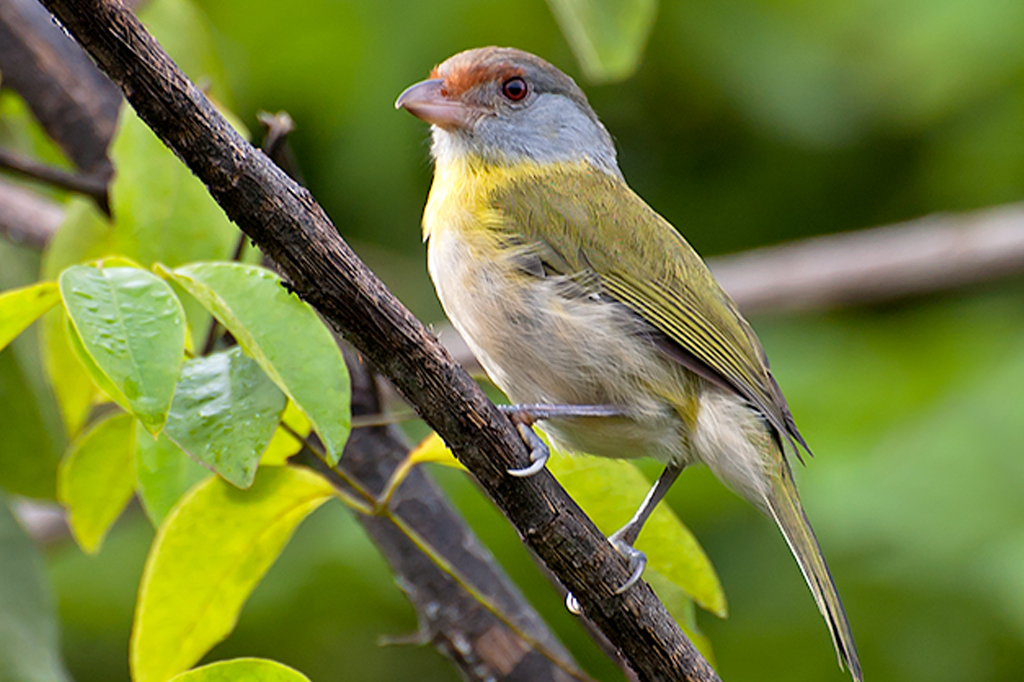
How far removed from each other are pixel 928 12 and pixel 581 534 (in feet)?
9.81

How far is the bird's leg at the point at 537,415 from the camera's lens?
1481 millimetres

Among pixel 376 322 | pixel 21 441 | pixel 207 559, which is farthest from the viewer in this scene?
pixel 21 441

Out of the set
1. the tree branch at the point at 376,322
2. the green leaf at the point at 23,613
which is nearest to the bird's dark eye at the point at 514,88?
the tree branch at the point at 376,322

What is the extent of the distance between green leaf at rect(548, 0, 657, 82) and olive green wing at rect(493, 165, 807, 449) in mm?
316

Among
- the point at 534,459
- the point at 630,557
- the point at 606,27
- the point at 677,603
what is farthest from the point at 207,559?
the point at 606,27

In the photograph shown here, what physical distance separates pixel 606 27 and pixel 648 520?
0.92 m

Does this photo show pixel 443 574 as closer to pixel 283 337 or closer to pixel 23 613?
pixel 23 613

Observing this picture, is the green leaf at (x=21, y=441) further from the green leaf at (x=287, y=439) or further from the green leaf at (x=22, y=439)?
the green leaf at (x=287, y=439)

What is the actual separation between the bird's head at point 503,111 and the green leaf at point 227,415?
3.26ft

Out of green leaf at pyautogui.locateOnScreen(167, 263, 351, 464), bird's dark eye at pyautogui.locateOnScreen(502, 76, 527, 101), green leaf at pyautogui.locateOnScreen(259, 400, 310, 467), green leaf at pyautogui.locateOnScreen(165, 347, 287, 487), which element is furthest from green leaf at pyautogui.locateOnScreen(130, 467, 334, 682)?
bird's dark eye at pyautogui.locateOnScreen(502, 76, 527, 101)

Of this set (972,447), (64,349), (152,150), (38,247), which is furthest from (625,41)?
(972,447)

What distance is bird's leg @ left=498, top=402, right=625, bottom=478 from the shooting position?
1.48 meters

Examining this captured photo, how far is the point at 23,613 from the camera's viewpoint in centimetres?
184

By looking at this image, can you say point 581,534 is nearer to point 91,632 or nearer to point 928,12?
point 91,632
